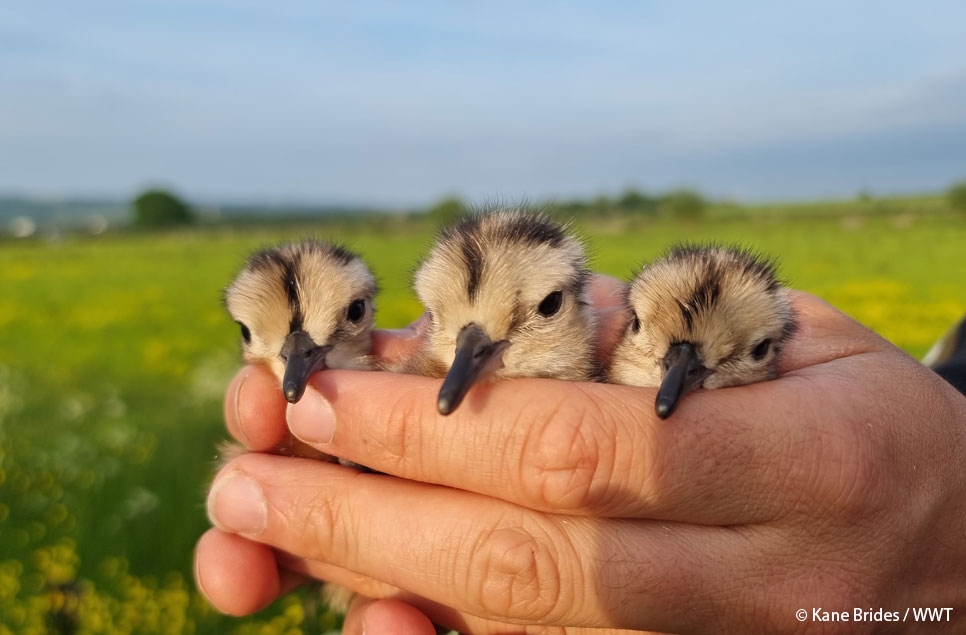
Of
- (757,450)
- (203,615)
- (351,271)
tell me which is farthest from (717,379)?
(203,615)

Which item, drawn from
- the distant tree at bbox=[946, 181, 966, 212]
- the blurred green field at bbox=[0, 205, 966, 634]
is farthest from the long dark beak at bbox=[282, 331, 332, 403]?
the distant tree at bbox=[946, 181, 966, 212]

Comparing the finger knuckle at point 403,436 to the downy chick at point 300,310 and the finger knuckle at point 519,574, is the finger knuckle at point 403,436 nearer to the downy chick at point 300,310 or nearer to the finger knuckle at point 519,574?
the finger knuckle at point 519,574

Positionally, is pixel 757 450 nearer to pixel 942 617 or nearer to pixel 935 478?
pixel 935 478

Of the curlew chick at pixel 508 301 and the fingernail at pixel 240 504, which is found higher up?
the curlew chick at pixel 508 301

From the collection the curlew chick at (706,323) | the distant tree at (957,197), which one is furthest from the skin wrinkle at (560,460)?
the distant tree at (957,197)

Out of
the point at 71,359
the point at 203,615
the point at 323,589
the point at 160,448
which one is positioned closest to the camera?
the point at 323,589
